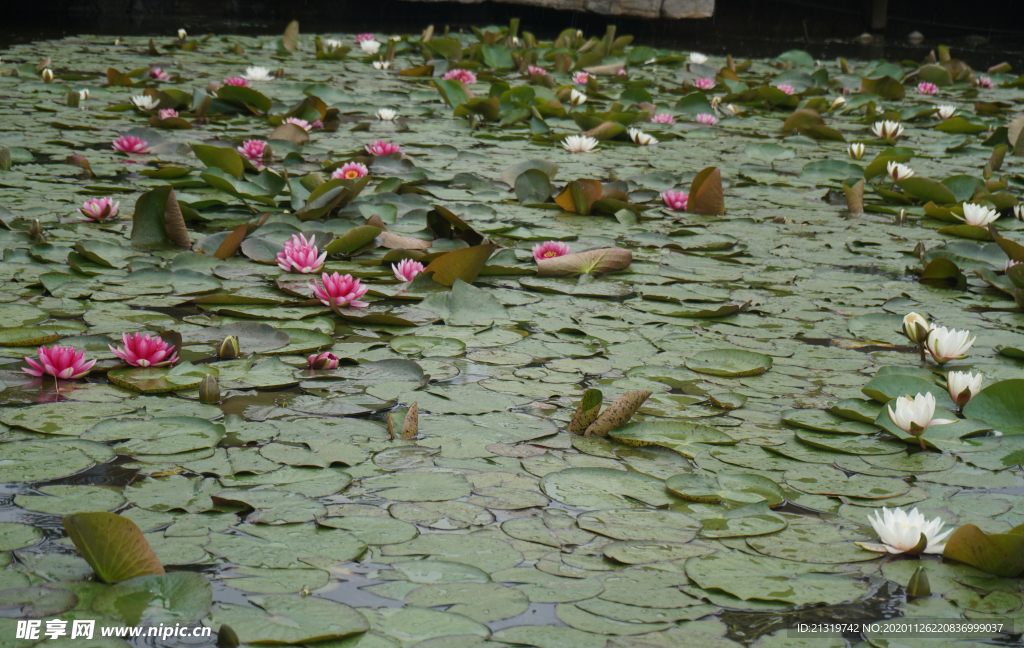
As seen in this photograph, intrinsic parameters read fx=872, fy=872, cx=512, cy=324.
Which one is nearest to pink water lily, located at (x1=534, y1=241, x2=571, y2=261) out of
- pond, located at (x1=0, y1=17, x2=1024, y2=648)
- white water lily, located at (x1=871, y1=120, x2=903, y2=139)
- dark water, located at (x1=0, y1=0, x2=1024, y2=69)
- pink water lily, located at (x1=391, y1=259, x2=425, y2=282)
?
pond, located at (x1=0, y1=17, x2=1024, y2=648)

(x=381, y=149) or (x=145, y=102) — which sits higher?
(x=145, y=102)

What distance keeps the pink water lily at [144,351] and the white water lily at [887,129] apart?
12.6 ft

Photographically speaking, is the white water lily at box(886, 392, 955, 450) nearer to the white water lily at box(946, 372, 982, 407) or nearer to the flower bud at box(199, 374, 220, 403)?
the white water lily at box(946, 372, 982, 407)

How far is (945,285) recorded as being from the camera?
7.92 ft

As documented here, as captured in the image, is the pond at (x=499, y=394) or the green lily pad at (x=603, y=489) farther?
the green lily pad at (x=603, y=489)

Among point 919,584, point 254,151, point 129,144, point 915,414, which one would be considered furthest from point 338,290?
point 129,144

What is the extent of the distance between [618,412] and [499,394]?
0.25m

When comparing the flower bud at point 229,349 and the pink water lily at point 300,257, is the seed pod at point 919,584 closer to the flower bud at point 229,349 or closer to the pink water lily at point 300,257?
the flower bud at point 229,349

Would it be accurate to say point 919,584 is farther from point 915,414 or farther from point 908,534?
point 915,414

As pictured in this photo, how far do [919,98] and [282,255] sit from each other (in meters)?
5.26

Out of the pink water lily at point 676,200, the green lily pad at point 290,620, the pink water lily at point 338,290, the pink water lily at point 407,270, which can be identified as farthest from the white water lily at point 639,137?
the green lily pad at point 290,620

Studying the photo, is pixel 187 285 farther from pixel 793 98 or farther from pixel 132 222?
pixel 793 98

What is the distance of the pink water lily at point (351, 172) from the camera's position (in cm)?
300

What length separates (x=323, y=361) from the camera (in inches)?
67.9
